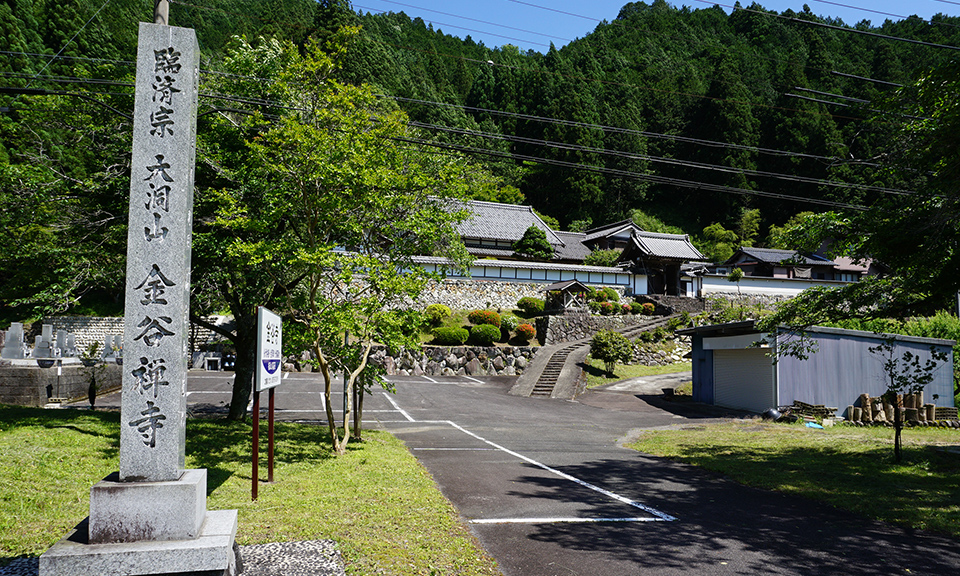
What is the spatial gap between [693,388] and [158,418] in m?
21.9

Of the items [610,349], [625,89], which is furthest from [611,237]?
[625,89]

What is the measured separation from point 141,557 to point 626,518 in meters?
5.07

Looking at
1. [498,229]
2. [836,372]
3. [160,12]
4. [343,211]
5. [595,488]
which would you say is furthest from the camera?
[498,229]

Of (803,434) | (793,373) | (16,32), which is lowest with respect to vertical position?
(803,434)

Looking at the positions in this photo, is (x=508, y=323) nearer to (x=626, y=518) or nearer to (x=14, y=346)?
(x=14, y=346)

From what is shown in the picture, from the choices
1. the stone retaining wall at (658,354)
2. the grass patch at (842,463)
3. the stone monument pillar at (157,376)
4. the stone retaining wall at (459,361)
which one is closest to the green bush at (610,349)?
the stone retaining wall at (658,354)

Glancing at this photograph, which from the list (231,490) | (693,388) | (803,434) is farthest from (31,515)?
(693,388)

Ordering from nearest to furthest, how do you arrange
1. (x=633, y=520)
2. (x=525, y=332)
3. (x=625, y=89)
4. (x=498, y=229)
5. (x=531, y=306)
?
→ 1. (x=633, y=520)
2. (x=525, y=332)
3. (x=531, y=306)
4. (x=498, y=229)
5. (x=625, y=89)

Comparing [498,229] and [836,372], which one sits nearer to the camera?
[836,372]

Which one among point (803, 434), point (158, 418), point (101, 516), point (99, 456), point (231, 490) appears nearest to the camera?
point (101, 516)

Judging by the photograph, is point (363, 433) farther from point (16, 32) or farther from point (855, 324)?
point (16, 32)

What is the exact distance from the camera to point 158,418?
4590 mm

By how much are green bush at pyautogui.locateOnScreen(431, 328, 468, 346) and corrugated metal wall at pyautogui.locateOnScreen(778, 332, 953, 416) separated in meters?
15.6

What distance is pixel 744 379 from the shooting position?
20469 mm
